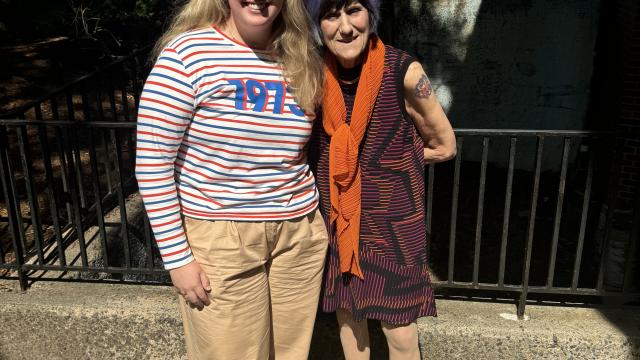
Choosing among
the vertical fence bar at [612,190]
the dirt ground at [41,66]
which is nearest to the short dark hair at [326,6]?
the vertical fence bar at [612,190]

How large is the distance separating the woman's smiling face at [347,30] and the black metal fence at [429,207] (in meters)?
1.02

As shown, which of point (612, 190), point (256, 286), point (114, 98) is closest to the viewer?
point (256, 286)

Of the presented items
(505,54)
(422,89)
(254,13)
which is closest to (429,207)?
(422,89)

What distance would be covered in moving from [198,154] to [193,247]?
1.15 feet

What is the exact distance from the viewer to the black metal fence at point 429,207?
3219 mm

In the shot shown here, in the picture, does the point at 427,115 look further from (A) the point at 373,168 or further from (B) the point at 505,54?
(B) the point at 505,54

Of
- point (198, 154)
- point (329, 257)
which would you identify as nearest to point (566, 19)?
point (329, 257)

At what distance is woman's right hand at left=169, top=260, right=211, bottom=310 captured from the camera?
2.06 meters

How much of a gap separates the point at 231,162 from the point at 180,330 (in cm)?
157

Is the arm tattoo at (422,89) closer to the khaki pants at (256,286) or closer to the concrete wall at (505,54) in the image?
the khaki pants at (256,286)

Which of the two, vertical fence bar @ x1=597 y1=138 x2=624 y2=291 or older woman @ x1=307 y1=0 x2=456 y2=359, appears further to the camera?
vertical fence bar @ x1=597 y1=138 x2=624 y2=291

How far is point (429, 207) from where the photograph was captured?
10.3 ft

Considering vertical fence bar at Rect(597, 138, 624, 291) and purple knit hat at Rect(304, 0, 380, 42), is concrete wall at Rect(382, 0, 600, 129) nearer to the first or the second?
vertical fence bar at Rect(597, 138, 624, 291)

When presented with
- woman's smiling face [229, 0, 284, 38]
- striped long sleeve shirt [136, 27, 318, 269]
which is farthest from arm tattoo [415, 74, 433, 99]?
woman's smiling face [229, 0, 284, 38]
